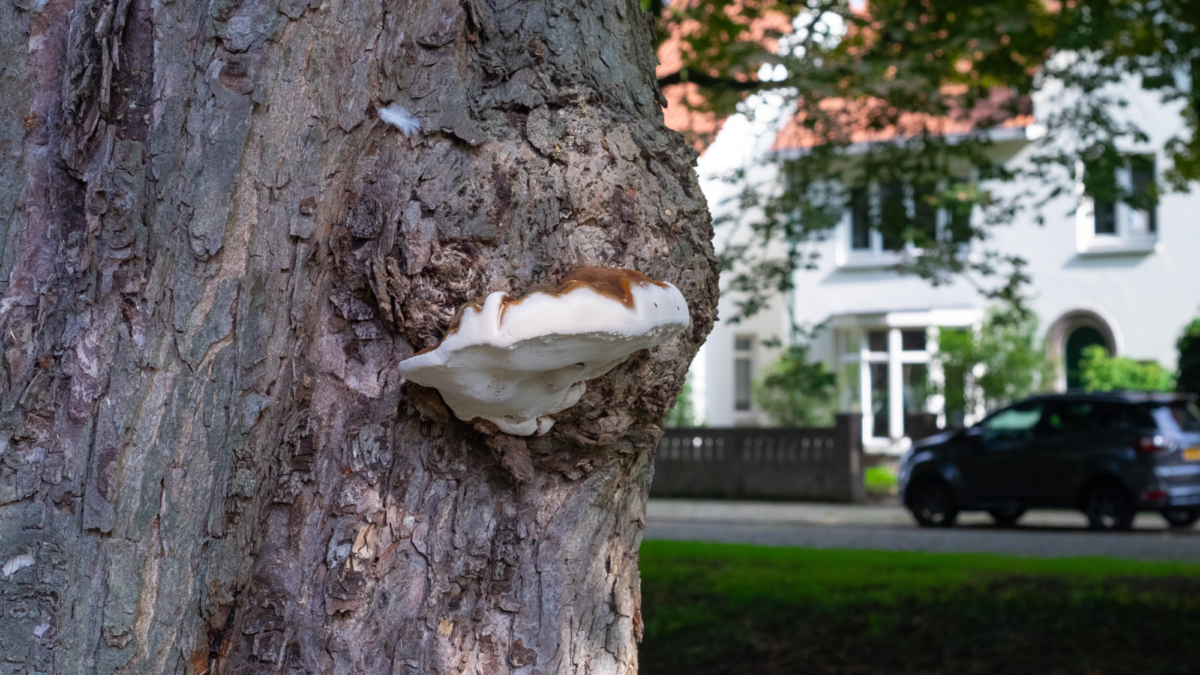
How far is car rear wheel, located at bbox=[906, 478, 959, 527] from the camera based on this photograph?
14.5 meters

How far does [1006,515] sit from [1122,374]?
7241 millimetres

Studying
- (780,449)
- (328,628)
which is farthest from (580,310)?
(780,449)

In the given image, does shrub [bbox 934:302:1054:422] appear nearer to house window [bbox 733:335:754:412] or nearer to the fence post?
the fence post

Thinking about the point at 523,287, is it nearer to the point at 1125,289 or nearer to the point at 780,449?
the point at 780,449

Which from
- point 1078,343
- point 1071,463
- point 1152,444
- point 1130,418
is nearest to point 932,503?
→ point 1071,463

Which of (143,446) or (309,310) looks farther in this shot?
(309,310)

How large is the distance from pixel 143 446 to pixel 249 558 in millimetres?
222

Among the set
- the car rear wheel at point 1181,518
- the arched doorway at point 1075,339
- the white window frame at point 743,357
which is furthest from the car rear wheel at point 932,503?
the white window frame at point 743,357

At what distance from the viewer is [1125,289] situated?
21391mm

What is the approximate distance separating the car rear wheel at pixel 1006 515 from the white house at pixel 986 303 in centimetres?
547

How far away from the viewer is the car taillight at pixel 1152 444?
41.4ft

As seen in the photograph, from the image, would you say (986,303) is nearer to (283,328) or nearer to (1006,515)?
(1006,515)

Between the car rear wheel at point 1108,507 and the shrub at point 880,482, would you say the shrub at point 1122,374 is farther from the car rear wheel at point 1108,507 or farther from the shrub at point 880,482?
the car rear wheel at point 1108,507

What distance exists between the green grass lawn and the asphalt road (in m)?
3.01
